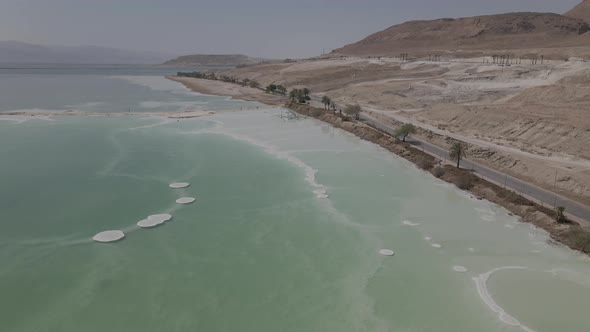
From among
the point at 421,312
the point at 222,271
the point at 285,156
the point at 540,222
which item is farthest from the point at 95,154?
the point at 540,222

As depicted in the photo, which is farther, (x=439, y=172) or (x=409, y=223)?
(x=439, y=172)

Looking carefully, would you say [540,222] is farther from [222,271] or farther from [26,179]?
[26,179]

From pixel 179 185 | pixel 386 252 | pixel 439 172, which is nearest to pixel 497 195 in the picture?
pixel 439 172

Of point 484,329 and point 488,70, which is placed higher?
point 488,70

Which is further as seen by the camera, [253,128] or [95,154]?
[253,128]

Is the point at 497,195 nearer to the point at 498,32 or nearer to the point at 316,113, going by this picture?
the point at 316,113

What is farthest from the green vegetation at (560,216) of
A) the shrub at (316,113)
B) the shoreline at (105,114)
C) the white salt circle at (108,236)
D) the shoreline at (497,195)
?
the shoreline at (105,114)

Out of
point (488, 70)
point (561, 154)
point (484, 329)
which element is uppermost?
point (488, 70)
